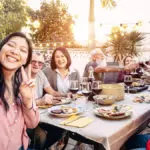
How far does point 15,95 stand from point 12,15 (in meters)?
16.2

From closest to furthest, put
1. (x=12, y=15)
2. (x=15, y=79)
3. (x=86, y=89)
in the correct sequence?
A: 1. (x=15, y=79)
2. (x=86, y=89)
3. (x=12, y=15)

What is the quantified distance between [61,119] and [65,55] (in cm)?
151

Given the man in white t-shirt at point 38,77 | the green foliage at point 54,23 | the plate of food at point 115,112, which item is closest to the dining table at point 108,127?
the plate of food at point 115,112

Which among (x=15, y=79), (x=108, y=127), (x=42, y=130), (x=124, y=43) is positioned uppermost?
(x=124, y=43)

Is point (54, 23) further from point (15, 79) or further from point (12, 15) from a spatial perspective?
point (15, 79)

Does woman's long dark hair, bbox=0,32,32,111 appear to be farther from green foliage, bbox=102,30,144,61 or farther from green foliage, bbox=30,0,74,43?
green foliage, bbox=30,0,74,43

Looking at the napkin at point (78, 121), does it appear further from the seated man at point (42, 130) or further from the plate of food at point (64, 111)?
the seated man at point (42, 130)

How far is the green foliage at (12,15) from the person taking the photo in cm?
1642

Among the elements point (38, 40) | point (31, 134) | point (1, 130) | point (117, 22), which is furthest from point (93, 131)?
point (38, 40)

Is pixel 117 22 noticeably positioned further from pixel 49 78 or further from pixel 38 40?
pixel 49 78

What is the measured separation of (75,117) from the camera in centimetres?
177

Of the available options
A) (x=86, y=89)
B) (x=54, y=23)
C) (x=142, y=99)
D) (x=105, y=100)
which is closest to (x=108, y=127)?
(x=105, y=100)

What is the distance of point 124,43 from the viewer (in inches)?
353

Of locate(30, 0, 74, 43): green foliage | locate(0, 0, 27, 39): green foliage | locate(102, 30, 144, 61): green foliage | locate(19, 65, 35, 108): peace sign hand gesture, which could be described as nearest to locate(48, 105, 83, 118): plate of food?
locate(19, 65, 35, 108): peace sign hand gesture
